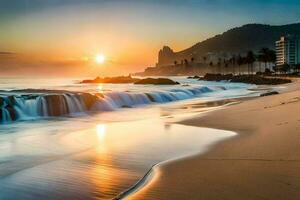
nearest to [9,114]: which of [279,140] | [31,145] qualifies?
[31,145]

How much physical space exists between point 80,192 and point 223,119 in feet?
36.4

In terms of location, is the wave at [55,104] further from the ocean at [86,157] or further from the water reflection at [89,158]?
the water reflection at [89,158]

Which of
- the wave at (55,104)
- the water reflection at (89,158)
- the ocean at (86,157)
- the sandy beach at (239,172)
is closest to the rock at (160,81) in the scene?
the wave at (55,104)

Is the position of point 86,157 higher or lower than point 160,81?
higher

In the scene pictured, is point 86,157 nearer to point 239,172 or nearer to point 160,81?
point 239,172

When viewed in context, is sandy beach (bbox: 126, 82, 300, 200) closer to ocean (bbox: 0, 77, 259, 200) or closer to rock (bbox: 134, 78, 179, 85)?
ocean (bbox: 0, 77, 259, 200)

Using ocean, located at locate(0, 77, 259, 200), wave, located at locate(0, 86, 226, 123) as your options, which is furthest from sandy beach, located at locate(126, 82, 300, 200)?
wave, located at locate(0, 86, 226, 123)

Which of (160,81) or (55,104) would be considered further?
(160,81)

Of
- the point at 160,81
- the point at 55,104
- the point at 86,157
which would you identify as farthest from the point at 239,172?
the point at 160,81

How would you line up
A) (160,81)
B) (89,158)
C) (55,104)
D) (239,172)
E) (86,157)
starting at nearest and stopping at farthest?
(239,172) < (89,158) < (86,157) < (55,104) < (160,81)

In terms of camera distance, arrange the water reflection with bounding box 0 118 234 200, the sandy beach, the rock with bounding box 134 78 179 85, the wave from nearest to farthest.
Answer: the sandy beach
the water reflection with bounding box 0 118 234 200
the wave
the rock with bounding box 134 78 179 85

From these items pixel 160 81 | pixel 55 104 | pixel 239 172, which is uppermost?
pixel 239 172

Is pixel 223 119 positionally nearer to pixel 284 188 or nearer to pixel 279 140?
pixel 279 140

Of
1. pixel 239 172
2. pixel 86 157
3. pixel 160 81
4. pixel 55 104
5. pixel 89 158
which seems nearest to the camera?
pixel 239 172
